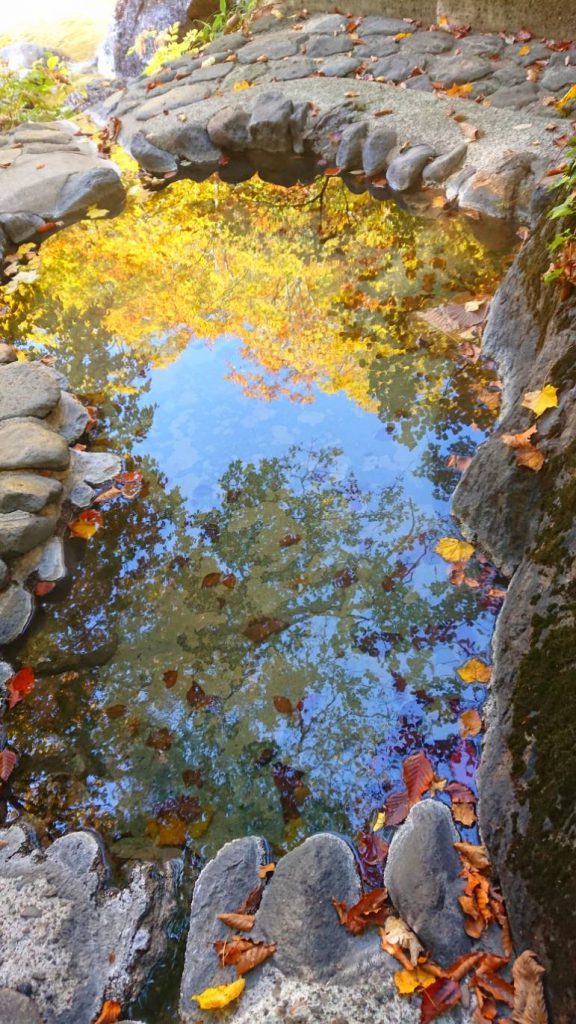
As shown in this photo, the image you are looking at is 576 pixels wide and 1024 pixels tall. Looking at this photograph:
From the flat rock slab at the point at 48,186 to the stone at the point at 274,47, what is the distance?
2544mm

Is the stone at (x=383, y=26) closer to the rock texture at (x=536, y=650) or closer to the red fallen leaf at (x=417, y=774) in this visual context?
the rock texture at (x=536, y=650)

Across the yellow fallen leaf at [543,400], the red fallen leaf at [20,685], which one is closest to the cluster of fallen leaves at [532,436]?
the yellow fallen leaf at [543,400]

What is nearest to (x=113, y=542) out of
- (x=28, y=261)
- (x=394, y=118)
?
(x=28, y=261)

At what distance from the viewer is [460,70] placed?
746cm

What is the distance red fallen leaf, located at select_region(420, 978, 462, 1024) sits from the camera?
2037 millimetres

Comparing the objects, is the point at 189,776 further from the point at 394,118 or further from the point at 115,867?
the point at 394,118

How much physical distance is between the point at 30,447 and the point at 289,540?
177 cm

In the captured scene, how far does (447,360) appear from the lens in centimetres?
485

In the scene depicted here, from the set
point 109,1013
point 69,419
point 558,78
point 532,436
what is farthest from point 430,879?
point 558,78

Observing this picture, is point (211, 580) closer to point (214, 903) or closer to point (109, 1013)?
point (214, 903)

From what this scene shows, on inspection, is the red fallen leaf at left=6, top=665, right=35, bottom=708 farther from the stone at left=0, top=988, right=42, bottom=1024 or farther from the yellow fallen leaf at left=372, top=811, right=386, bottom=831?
the yellow fallen leaf at left=372, top=811, right=386, bottom=831

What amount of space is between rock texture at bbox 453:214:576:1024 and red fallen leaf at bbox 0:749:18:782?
82.4 inches

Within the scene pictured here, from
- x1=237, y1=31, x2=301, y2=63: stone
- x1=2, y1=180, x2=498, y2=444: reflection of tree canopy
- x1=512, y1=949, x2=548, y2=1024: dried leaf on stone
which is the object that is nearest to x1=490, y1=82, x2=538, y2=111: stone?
x1=2, y1=180, x2=498, y2=444: reflection of tree canopy

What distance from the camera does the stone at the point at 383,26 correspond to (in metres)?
8.56
